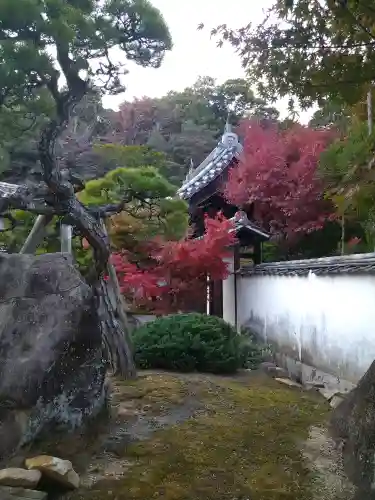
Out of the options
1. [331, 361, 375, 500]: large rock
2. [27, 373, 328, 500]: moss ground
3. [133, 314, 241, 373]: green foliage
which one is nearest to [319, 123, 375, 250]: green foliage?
[331, 361, 375, 500]: large rock

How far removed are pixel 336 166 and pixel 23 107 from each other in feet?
18.4

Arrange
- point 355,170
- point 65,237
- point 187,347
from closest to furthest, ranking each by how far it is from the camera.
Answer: point 355,170 → point 187,347 → point 65,237

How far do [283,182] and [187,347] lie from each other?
189 inches

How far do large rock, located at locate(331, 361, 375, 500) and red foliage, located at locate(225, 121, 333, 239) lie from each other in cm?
646

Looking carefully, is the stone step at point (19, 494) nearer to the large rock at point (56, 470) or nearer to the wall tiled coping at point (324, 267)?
the large rock at point (56, 470)

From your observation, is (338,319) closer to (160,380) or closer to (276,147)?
(160,380)

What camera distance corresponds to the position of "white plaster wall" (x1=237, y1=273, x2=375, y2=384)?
19.6ft

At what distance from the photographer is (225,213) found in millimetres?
12680

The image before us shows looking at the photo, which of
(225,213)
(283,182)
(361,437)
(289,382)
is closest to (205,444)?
(361,437)

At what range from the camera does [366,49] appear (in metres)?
3.07

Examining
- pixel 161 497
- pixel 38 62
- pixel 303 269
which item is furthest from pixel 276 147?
pixel 161 497

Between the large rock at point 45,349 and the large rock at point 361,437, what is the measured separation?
2.13 m

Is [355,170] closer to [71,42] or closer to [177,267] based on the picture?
[71,42]

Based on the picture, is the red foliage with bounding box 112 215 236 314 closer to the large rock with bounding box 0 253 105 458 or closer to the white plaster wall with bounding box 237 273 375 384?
the white plaster wall with bounding box 237 273 375 384
